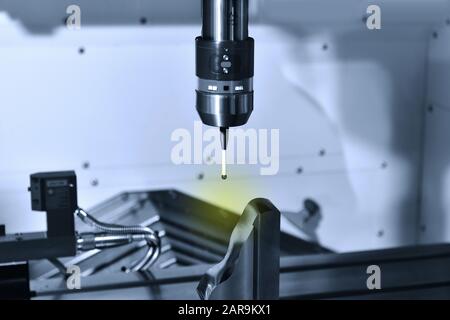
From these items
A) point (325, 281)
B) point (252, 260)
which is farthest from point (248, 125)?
point (252, 260)

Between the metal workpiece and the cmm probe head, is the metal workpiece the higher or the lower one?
the lower one

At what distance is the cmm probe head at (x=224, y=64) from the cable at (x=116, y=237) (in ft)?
0.99

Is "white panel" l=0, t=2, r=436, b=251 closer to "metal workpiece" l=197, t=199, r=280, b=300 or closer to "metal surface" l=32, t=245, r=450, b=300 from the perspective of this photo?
"metal surface" l=32, t=245, r=450, b=300

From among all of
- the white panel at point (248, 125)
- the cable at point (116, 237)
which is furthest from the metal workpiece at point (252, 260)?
the white panel at point (248, 125)

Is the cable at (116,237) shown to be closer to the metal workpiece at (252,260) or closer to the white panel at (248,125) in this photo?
the white panel at (248,125)

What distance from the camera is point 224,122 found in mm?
1277

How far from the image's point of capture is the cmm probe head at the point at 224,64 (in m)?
1.25

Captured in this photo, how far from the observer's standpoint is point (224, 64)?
1.26 metres

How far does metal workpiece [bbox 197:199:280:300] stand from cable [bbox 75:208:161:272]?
0.38 metres

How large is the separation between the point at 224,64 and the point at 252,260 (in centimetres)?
32

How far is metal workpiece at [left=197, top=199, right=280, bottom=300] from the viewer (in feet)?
3.60

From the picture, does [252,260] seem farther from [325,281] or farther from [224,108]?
[325,281]

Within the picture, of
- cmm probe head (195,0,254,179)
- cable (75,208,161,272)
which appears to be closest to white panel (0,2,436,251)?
cable (75,208,161,272)
